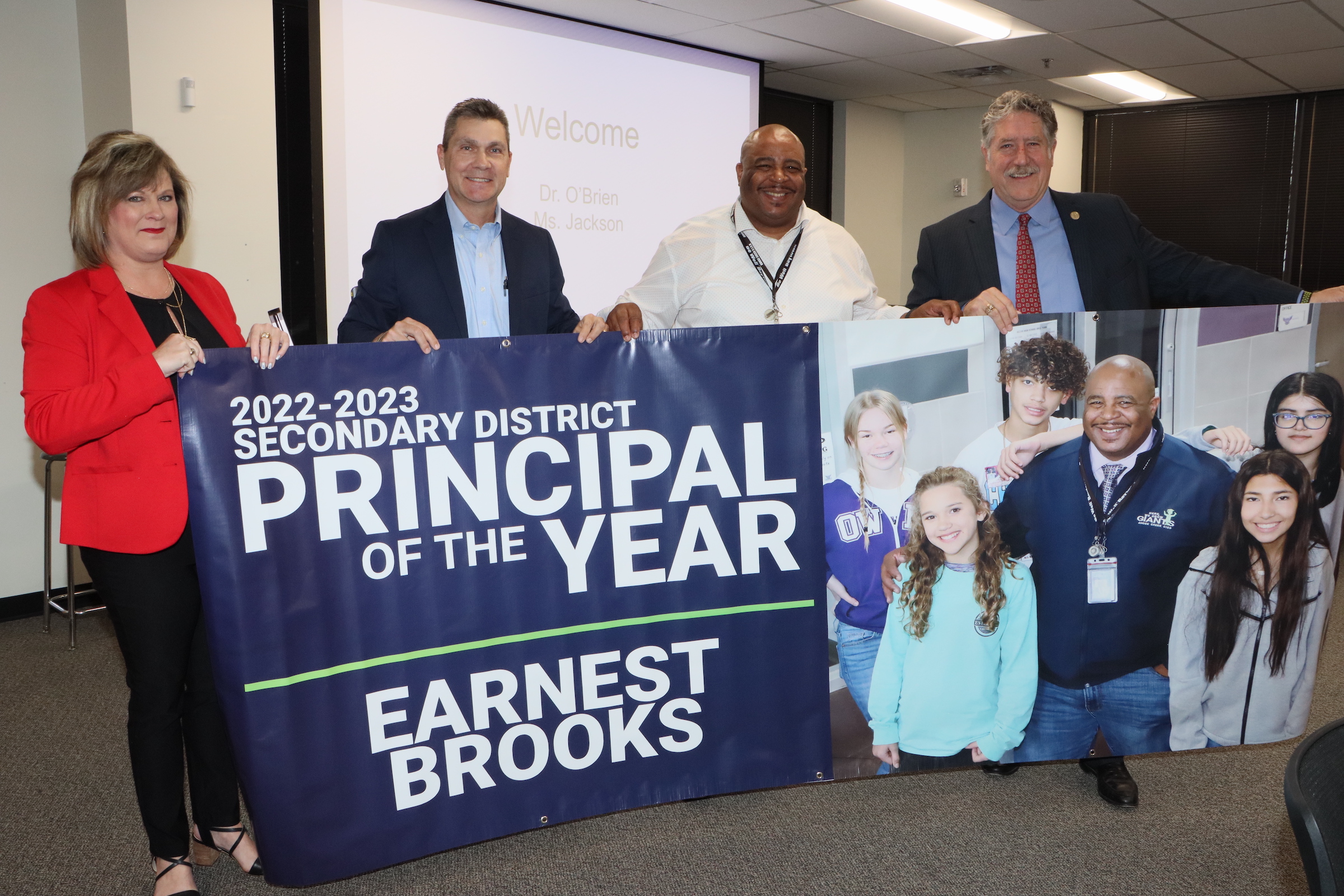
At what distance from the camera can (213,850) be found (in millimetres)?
2297

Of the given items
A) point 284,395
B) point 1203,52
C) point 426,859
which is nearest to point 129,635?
point 284,395

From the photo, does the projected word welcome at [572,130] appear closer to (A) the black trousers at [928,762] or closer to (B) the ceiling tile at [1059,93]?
(B) the ceiling tile at [1059,93]

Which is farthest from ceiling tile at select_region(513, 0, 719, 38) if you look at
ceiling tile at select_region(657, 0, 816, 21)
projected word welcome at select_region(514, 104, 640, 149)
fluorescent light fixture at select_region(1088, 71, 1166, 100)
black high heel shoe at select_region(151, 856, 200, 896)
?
black high heel shoe at select_region(151, 856, 200, 896)

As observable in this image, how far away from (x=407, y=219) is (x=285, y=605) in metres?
1.10

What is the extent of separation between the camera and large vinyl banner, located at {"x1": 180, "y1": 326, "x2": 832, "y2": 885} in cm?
185

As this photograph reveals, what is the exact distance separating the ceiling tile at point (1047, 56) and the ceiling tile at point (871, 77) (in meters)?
0.72

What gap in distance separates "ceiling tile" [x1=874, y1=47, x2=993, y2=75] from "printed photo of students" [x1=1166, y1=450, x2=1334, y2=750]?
503 centimetres

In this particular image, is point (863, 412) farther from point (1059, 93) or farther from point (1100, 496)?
point (1059, 93)

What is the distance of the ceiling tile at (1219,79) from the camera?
714cm

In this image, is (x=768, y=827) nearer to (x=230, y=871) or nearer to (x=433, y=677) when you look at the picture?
(x=433, y=677)

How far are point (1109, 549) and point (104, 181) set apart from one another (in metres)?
2.32

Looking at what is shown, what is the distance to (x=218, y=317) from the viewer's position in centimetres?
215

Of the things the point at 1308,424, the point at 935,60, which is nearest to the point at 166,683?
the point at 1308,424

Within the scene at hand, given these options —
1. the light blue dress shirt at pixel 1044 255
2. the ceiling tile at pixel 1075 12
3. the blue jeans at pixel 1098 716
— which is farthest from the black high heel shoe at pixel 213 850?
the ceiling tile at pixel 1075 12
